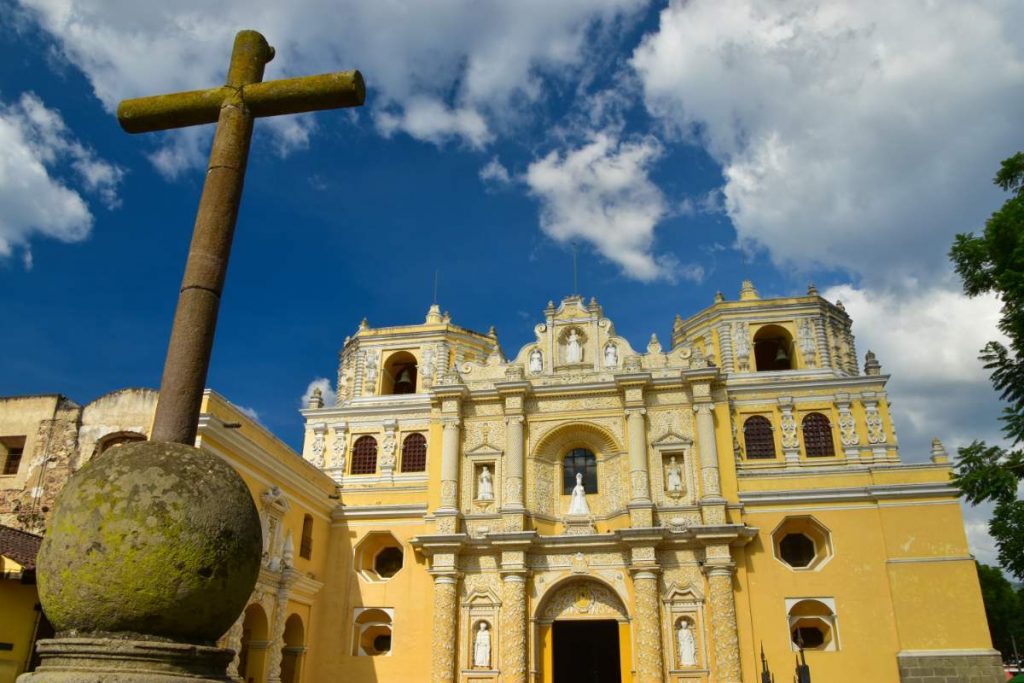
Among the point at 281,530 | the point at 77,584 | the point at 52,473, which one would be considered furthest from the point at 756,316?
the point at 77,584

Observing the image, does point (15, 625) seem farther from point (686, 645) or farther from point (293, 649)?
point (686, 645)

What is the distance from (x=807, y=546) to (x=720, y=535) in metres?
3.28

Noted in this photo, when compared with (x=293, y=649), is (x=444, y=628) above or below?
above

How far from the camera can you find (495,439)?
73.2ft

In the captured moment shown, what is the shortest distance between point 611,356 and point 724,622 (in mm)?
7532

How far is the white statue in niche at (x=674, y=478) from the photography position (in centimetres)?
2095

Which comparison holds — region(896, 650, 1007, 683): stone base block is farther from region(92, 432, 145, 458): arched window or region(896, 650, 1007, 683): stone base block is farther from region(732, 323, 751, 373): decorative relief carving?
region(92, 432, 145, 458): arched window

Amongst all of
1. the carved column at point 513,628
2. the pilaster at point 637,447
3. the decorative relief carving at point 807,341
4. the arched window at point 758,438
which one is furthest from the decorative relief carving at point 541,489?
the decorative relief carving at point 807,341

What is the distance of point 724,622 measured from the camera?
62.3 ft

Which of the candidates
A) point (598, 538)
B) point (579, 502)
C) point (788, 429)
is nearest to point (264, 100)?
point (598, 538)

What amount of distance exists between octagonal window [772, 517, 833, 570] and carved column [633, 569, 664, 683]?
10.9 feet

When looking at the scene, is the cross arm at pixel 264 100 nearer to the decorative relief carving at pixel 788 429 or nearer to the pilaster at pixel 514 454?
the pilaster at pixel 514 454

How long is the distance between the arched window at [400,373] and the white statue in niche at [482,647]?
10174 millimetres

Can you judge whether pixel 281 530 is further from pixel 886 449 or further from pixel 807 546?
pixel 886 449
